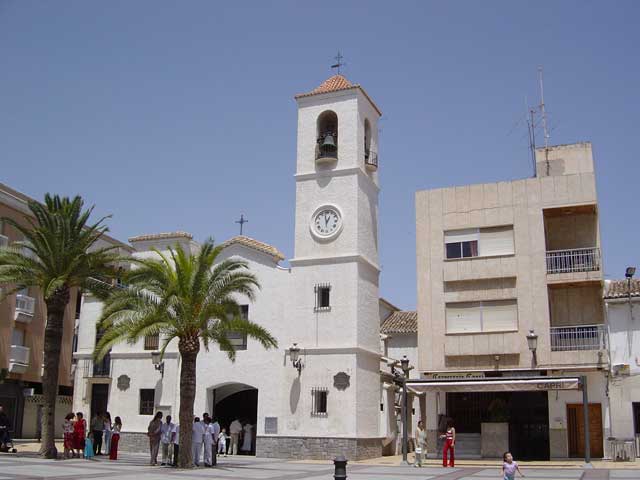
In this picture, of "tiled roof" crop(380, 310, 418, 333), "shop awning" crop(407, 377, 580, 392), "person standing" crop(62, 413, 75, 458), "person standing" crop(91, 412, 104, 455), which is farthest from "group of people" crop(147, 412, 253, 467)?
"tiled roof" crop(380, 310, 418, 333)

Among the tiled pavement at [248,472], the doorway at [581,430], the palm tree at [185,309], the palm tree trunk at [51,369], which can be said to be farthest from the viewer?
the doorway at [581,430]

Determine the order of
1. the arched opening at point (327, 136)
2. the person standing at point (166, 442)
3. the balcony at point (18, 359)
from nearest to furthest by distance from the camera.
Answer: the person standing at point (166, 442) → the arched opening at point (327, 136) → the balcony at point (18, 359)

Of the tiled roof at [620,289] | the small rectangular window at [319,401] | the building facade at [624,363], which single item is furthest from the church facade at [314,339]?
the tiled roof at [620,289]

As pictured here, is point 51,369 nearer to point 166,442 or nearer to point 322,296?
point 166,442

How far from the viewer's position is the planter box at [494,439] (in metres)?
30.8

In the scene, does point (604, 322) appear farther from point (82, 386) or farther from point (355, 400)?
point (82, 386)

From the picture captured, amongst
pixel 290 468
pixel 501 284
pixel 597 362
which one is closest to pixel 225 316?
pixel 290 468

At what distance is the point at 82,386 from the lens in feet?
123

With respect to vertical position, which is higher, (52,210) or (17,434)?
(52,210)

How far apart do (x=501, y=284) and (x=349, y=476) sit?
42.2 feet

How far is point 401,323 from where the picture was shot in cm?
4634

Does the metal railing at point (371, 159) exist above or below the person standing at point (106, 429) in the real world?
above

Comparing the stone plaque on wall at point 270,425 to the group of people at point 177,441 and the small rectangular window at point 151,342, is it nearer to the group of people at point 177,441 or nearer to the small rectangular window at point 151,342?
the group of people at point 177,441

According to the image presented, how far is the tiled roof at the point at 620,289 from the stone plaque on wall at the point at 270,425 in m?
14.8
